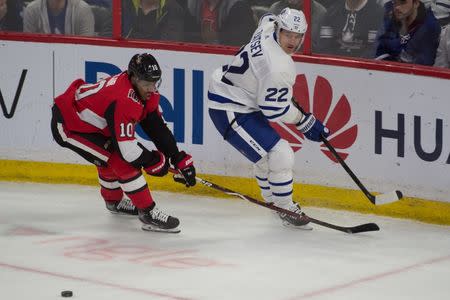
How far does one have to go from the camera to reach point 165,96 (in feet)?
23.6

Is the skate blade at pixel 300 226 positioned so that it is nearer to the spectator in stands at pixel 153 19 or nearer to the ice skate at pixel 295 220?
the ice skate at pixel 295 220

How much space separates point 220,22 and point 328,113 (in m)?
0.88

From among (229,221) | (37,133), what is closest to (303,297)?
(229,221)

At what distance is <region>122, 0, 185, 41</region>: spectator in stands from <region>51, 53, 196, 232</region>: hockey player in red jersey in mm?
1011

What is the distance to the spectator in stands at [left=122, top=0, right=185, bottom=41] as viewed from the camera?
281 inches

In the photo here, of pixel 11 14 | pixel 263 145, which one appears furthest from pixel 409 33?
pixel 11 14

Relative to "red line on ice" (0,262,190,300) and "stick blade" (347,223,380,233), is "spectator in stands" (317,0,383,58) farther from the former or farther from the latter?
"red line on ice" (0,262,190,300)

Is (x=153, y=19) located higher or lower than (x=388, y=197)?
higher

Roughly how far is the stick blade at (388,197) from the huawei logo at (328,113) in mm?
507

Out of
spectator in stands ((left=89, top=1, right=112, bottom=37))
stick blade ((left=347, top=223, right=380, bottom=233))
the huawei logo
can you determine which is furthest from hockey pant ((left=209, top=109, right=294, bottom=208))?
spectator in stands ((left=89, top=1, right=112, bottom=37))

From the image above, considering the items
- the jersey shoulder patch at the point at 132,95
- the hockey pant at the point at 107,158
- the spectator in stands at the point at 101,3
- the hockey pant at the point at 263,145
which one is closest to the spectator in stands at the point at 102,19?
the spectator in stands at the point at 101,3

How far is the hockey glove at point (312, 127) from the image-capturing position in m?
6.20

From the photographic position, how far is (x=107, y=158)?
625 cm

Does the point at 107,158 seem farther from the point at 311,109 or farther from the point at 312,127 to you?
the point at 311,109
